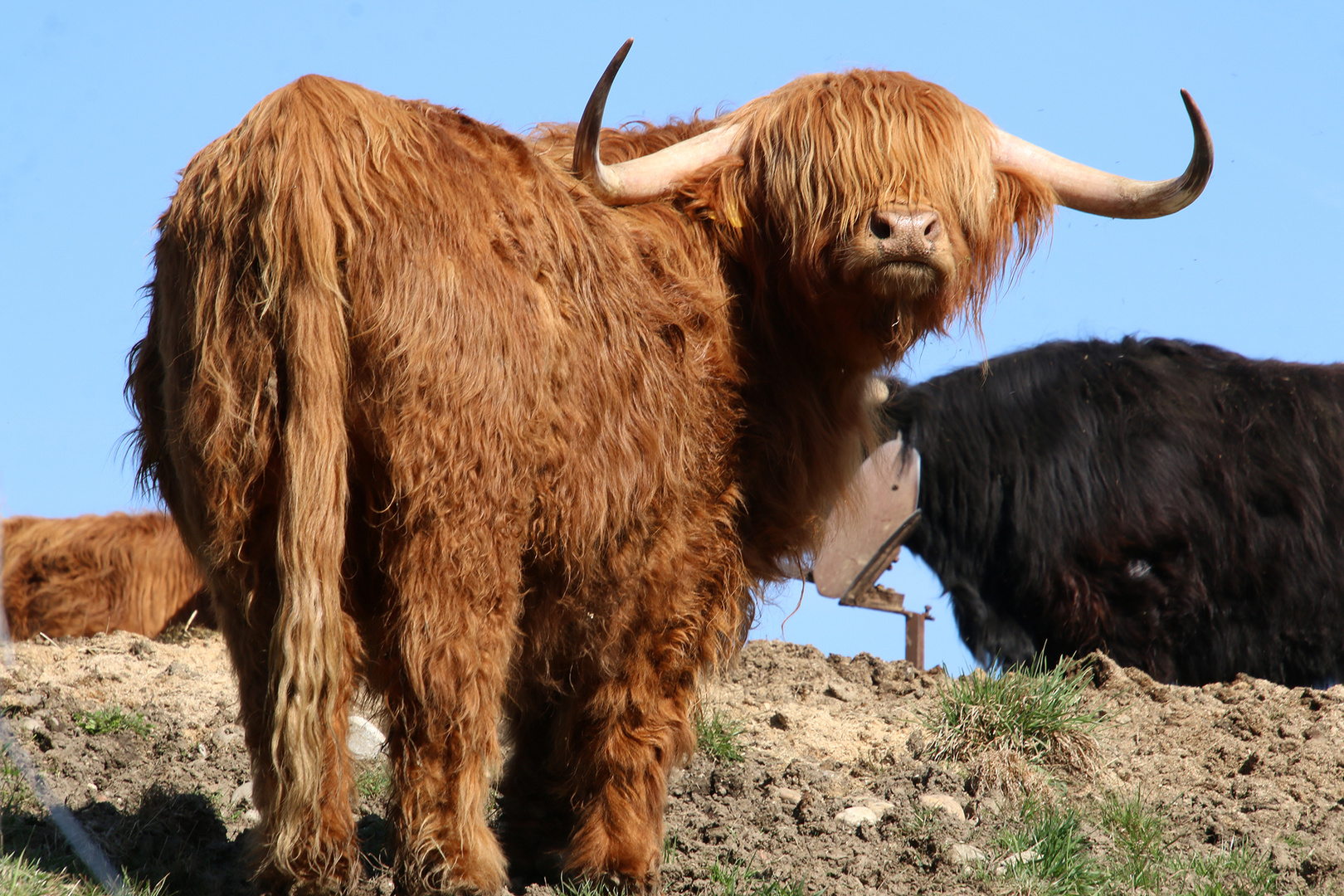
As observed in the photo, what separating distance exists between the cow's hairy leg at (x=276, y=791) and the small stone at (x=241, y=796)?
1.47 m

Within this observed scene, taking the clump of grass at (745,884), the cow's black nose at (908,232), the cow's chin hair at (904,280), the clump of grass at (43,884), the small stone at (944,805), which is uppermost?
the cow's black nose at (908,232)

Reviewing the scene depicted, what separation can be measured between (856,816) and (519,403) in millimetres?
2071

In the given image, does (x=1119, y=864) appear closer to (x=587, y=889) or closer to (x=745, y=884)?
(x=745, y=884)

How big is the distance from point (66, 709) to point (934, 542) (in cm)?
555

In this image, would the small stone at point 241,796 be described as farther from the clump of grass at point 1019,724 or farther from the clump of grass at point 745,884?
the clump of grass at point 1019,724

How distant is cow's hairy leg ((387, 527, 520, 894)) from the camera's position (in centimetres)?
258

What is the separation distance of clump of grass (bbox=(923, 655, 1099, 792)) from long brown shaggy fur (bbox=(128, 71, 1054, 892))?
4.28 feet

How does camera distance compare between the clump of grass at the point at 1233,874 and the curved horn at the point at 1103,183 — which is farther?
the curved horn at the point at 1103,183

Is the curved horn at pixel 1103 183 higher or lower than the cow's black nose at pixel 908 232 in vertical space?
higher

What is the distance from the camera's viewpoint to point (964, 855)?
3621mm

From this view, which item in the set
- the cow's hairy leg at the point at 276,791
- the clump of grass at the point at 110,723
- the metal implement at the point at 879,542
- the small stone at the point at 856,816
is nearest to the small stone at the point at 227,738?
the clump of grass at the point at 110,723

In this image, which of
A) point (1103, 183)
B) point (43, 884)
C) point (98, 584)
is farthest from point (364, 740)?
point (98, 584)

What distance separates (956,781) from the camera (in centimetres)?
422

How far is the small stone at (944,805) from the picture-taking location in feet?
12.9
